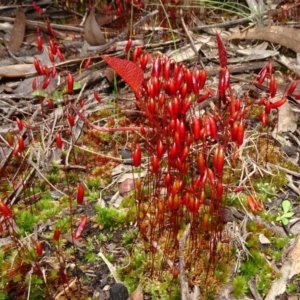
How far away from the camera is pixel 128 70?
5.64ft

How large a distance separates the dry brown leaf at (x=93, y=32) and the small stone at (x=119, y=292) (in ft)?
6.65

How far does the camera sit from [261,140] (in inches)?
106

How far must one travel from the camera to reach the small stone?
1.88 m

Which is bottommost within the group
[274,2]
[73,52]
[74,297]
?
[74,297]

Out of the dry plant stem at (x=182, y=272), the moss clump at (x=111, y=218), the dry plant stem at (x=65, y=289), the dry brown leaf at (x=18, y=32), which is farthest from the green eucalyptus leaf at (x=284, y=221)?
the dry brown leaf at (x=18, y=32)

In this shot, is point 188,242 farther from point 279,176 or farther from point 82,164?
point 82,164

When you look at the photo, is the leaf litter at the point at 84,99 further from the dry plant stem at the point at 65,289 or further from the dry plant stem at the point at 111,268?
the dry plant stem at the point at 65,289

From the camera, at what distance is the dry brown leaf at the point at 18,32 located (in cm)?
375

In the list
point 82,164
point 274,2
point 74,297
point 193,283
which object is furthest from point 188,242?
point 274,2

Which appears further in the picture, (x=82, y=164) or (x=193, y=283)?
(x=82, y=164)

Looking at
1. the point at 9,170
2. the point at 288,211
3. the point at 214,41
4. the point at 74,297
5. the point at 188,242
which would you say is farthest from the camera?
the point at 214,41

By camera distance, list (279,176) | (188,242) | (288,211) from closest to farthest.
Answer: (188,242) → (288,211) → (279,176)

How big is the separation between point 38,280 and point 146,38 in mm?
2242

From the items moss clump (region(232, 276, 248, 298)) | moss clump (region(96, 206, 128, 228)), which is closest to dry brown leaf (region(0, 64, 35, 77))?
moss clump (region(96, 206, 128, 228))
